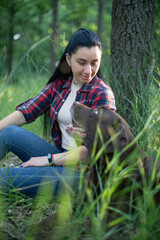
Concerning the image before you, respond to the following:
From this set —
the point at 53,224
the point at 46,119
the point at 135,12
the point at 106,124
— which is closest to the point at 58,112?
the point at 46,119

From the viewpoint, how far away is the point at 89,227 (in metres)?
1.72

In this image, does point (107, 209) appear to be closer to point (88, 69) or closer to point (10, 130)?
point (88, 69)

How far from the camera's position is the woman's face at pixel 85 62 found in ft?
7.40

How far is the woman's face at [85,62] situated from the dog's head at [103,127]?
438 millimetres

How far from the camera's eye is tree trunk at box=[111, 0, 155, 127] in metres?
2.97

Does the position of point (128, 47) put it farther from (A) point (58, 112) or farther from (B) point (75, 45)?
(A) point (58, 112)

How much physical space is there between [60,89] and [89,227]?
4.66 ft

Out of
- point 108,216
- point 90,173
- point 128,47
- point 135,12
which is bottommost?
point 108,216

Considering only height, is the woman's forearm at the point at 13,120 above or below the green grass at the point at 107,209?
above

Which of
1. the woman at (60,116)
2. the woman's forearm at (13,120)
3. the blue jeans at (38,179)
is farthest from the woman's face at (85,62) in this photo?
the blue jeans at (38,179)

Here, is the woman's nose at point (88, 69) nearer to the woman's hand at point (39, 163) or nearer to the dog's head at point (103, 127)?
the dog's head at point (103, 127)

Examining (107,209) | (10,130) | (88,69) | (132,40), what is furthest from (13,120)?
(132,40)

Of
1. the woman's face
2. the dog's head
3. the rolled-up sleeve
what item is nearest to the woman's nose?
the woman's face

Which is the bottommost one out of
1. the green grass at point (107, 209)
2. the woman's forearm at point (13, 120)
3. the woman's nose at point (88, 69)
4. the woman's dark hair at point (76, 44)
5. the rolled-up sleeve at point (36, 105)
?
the green grass at point (107, 209)
